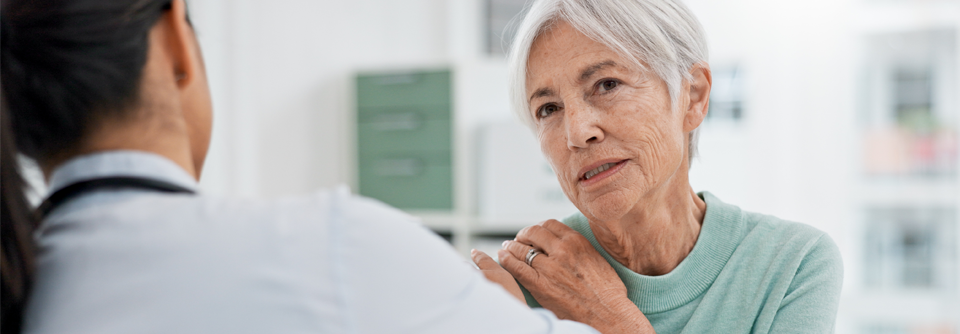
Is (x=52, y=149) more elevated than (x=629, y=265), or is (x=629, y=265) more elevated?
(x=52, y=149)

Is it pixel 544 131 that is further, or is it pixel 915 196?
pixel 915 196

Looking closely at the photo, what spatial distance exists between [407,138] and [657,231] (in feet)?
6.80

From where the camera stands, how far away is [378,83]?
3072 mm

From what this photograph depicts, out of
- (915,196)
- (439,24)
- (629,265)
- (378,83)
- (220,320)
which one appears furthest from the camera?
(439,24)

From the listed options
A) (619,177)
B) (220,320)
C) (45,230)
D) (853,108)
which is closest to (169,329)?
(220,320)

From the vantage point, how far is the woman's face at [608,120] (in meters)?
0.98

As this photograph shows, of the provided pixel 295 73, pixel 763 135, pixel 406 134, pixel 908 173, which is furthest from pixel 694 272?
pixel 295 73

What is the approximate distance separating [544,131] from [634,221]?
0.71 ft

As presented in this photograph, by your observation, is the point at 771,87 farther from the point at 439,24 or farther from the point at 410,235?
the point at 410,235

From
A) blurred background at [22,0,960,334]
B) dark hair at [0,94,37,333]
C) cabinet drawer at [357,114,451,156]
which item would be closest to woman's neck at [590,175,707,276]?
dark hair at [0,94,37,333]

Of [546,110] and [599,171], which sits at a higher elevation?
[546,110]

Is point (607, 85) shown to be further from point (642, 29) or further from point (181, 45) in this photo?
point (181, 45)

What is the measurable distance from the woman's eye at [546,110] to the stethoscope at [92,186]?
0.65 m

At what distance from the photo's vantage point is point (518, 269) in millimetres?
1059
